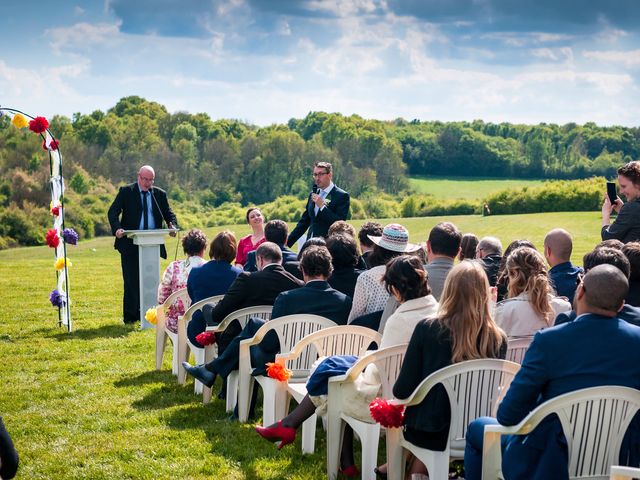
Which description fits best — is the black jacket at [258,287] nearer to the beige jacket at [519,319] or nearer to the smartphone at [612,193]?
the beige jacket at [519,319]

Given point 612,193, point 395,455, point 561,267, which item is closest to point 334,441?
point 395,455

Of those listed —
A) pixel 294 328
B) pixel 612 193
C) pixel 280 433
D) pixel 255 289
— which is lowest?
pixel 280 433

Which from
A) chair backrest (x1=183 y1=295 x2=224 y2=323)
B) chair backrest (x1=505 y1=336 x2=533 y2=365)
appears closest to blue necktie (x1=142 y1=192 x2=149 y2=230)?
chair backrest (x1=183 y1=295 x2=224 y2=323)

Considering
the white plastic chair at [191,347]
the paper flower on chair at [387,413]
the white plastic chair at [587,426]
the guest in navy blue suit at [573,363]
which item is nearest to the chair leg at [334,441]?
the paper flower on chair at [387,413]

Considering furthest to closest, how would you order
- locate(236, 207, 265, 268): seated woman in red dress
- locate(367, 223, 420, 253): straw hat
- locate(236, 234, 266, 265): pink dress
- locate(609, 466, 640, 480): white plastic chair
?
locate(236, 234, 266, 265): pink dress
locate(236, 207, 265, 268): seated woman in red dress
locate(367, 223, 420, 253): straw hat
locate(609, 466, 640, 480): white plastic chair

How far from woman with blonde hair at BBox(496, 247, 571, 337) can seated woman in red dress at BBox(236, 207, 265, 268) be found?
4.36 meters

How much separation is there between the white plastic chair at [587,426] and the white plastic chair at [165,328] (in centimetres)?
460

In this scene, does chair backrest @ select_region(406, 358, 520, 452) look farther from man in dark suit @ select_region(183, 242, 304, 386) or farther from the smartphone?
the smartphone

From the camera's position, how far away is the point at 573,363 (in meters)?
3.50

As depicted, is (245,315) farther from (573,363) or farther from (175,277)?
(573,363)

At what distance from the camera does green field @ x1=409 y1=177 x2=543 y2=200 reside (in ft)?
181

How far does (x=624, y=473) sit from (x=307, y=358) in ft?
10.1

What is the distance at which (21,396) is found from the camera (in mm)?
7301

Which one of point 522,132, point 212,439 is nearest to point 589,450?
point 212,439
